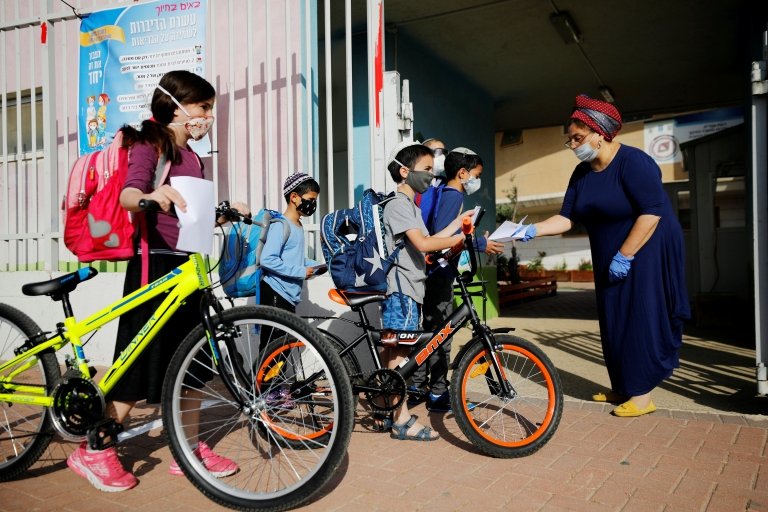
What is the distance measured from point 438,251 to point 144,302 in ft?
5.25

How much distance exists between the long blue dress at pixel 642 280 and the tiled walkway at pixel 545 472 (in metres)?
0.36

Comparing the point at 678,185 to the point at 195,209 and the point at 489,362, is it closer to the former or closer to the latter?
the point at 489,362

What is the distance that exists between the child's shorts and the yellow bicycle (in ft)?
2.09

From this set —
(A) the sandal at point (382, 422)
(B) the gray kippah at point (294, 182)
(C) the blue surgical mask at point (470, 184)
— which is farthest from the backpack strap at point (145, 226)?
(C) the blue surgical mask at point (470, 184)

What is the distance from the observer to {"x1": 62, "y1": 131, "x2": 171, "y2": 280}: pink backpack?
8.18 ft

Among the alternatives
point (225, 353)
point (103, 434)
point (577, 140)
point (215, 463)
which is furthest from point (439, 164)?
point (103, 434)

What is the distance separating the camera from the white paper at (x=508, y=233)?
3.22 m

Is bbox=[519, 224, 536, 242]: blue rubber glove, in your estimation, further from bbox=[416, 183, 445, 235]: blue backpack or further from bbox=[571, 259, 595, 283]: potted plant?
bbox=[571, 259, 595, 283]: potted plant

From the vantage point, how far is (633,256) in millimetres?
3553

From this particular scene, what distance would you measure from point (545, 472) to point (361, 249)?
4.90ft

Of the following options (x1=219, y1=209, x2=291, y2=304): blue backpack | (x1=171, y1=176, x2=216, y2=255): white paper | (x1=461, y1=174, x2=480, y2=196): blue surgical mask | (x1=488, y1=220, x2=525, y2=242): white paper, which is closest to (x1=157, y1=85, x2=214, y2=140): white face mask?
(x1=171, y1=176, x2=216, y2=255): white paper

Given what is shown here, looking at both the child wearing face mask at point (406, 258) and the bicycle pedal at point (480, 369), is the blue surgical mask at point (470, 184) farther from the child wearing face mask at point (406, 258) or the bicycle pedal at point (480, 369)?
the bicycle pedal at point (480, 369)

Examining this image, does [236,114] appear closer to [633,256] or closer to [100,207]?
[100,207]

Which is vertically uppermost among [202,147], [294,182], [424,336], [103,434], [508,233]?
[202,147]
